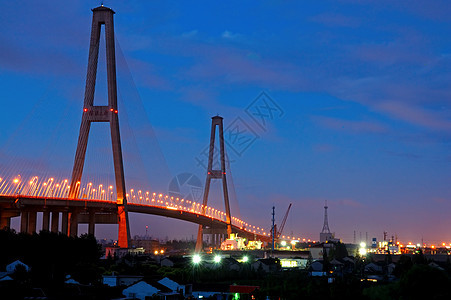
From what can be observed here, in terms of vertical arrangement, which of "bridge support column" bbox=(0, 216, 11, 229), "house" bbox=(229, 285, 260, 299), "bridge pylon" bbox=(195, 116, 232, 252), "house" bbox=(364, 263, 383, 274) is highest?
"bridge pylon" bbox=(195, 116, 232, 252)

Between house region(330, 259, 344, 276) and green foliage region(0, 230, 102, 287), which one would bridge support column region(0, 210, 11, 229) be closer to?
green foliage region(0, 230, 102, 287)

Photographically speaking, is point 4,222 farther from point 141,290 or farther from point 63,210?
point 141,290

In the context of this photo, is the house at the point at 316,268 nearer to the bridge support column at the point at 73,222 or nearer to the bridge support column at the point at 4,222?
the bridge support column at the point at 73,222

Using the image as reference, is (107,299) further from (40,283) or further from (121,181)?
(121,181)

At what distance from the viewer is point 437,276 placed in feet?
72.3

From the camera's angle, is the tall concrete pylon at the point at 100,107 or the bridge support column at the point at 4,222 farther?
the bridge support column at the point at 4,222

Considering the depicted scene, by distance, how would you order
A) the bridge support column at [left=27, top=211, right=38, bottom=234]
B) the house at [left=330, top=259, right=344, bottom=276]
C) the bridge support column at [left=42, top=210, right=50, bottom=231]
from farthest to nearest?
the bridge support column at [left=42, top=210, right=50, bottom=231], the bridge support column at [left=27, top=211, right=38, bottom=234], the house at [left=330, top=259, right=344, bottom=276]

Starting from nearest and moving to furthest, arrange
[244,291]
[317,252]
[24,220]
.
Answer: [244,291]
[24,220]
[317,252]

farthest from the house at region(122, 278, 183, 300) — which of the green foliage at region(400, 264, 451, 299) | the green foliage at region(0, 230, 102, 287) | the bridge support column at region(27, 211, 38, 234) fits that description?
the bridge support column at region(27, 211, 38, 234)

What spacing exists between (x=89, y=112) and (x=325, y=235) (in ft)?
226

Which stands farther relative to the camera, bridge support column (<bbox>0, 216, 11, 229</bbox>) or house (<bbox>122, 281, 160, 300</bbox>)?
bridge support column (<bbox>0, 216, 11, 229</bbox>)

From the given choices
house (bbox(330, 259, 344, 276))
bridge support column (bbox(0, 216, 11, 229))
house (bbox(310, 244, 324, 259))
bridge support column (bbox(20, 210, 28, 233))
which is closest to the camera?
house (bbox(330, 259, 344, 276))

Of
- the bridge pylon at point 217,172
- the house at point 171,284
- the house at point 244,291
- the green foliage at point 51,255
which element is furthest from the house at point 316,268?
the bridge pylon at point 217,172

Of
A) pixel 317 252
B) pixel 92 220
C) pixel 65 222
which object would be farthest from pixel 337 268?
pixel 65 222
